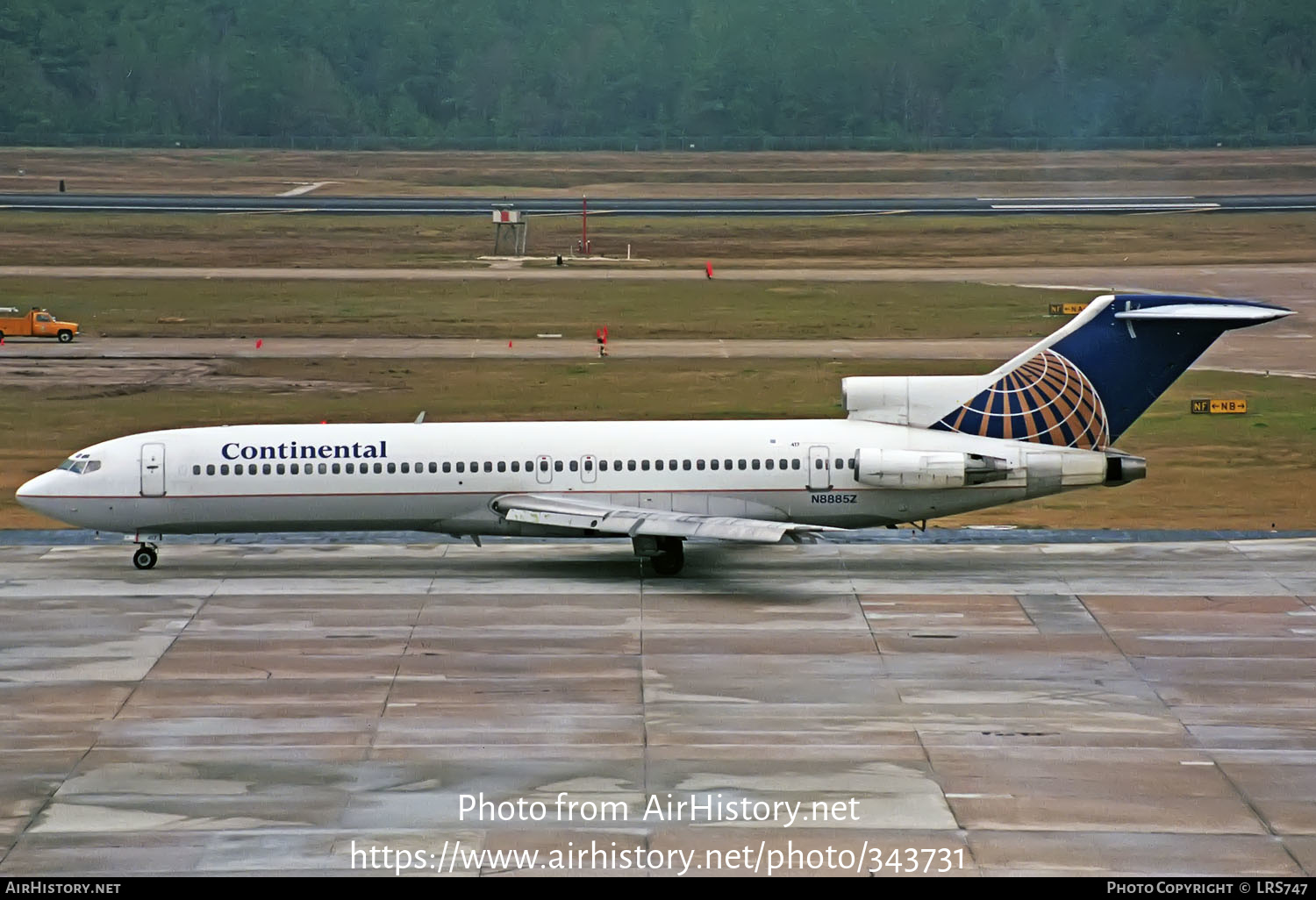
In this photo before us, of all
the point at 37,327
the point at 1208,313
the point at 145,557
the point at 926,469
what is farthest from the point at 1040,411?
the point at 37,327

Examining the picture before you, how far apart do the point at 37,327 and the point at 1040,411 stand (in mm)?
51968

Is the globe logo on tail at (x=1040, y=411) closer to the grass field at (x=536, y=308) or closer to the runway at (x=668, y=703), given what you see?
the runway at (x=668, y=703)

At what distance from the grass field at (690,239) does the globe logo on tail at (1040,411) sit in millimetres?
64248

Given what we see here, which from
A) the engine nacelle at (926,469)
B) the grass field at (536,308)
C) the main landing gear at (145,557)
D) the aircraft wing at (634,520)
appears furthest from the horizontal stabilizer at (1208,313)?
→ the grass field at (536,308)

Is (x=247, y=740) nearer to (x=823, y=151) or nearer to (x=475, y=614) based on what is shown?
(x=475, y=614)

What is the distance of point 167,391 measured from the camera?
6197 cm

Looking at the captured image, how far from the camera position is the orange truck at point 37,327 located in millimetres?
75312

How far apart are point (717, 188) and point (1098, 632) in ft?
409

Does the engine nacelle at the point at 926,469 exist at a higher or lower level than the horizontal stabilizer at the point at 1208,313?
lower

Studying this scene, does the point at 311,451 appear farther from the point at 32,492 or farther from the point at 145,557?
the point at 32,492

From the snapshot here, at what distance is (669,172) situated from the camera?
166m

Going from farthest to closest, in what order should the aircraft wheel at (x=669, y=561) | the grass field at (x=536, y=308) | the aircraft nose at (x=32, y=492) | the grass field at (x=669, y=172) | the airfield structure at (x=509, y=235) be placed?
the grass field at (x=669, y=172) → the airfield structure at (x=509, y=235) → the grass field at (x=536, y=308) → the aircraft nose at (x=32, y=492) → the aircraft wheel at (x=669, y=561)
